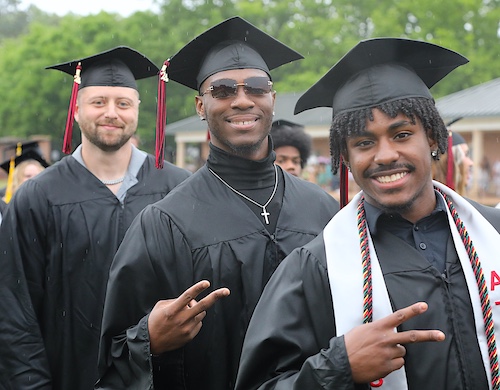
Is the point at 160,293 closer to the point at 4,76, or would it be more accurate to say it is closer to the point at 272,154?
the point at 272,154

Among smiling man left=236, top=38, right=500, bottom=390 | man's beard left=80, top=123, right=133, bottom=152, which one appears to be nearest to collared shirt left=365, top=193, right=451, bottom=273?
smiling man left=236, top=38, right=500, bottom=390

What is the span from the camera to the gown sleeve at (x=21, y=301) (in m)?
4.30

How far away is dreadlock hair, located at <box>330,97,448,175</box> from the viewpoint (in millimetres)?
2645

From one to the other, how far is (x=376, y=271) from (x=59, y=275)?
8.02 ft

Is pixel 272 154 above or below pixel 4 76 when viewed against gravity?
below

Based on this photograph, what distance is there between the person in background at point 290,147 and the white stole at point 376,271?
3.05 metres

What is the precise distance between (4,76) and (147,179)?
37904mm

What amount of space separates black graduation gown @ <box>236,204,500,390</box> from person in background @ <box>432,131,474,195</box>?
106 inches

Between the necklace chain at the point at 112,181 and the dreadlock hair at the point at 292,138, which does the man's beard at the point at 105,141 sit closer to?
the necklace chain at the point at 112,181

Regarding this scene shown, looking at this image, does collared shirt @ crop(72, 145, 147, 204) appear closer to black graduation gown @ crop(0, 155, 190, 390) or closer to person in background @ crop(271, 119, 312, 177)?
black graduation gown @ crop(0, 155, 190, 390)

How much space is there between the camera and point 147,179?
15.5 ft

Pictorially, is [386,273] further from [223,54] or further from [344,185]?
[223,54]

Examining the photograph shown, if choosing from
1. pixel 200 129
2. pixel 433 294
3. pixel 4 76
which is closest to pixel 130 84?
pixel 433 294

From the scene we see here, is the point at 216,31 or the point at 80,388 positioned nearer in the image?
the point at 216,31
